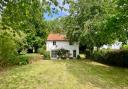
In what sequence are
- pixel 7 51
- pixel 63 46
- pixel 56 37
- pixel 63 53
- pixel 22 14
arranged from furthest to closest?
pixel 56 37 < pixel 63 46 < pixel 63 53 < pixel 7 51 < pixel 22 14

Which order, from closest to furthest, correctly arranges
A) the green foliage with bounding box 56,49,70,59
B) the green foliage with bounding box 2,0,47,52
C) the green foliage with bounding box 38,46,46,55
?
the green foliage with bounding box 2,0,47,52 → the green foliage with bounding box 56,49,70,59 → the green foliage with bounding box 38,46,46,55

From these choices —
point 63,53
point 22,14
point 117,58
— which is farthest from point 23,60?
point 22,14

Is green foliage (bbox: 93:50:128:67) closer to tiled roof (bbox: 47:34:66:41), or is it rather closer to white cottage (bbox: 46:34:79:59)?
white cottage (bbox: 46:34:79:59)

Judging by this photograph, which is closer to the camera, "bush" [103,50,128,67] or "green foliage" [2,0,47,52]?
"green foliage" [2,0,47,52]

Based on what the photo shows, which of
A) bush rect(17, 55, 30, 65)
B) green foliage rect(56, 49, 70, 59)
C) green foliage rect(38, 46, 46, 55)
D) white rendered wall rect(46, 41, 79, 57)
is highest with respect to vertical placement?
white rendered wall rect(46, 41, 79, 57)

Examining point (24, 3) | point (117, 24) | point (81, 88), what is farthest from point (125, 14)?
point (24, 3)

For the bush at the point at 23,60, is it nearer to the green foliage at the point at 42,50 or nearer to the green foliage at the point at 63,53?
the green foliage at the point at 42,50

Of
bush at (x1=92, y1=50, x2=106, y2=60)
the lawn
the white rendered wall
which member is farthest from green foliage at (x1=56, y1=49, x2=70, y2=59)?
the lawn

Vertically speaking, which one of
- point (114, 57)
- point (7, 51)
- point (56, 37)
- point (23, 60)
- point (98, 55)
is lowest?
point (23, 60)

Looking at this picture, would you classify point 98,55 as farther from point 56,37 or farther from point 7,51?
point 7,51

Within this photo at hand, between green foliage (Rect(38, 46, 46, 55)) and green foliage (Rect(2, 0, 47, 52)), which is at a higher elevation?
green foliage (Rect(2, 0, 47, 52))

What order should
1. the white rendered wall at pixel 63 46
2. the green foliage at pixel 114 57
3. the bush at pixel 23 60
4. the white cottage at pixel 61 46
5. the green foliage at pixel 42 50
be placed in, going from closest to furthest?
1. the green foliage at pixel 114 57
2. the bush at pixel 23 60
3. the green foliage at pixel 42 50
4. the white cottage at pixel 61 46
5. the white rendered wall at pixel 63 46

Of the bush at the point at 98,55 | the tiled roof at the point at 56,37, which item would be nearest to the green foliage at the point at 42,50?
the tiled roof at the point at 56,37

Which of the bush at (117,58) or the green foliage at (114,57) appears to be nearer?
the bush at (117,58)
